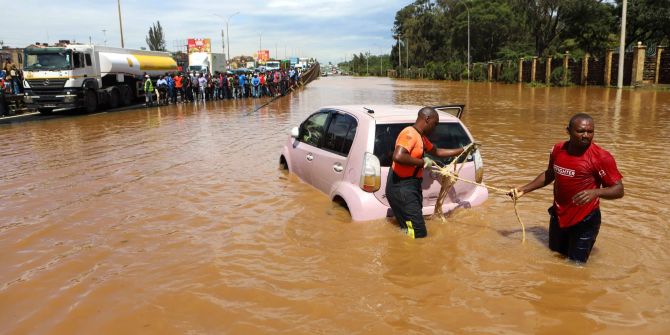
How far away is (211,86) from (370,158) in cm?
2538

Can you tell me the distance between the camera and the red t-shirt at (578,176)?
3.82m

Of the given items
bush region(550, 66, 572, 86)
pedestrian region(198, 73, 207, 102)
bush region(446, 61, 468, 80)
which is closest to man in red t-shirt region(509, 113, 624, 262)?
pedestrian region(198, 73, 207, 102)

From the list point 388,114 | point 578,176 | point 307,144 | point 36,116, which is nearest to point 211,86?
point 36,116

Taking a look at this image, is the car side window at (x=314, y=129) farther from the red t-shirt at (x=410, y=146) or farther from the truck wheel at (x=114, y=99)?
the truck wheel at (x=114, y=99)

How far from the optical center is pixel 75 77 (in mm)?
20781

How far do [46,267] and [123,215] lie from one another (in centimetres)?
165

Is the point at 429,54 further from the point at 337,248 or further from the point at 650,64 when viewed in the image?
the point at 337,248

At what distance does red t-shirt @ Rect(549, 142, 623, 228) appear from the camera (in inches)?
150

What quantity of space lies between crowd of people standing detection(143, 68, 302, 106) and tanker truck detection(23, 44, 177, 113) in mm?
1454

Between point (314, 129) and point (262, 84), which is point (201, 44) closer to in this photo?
point (262, 84)

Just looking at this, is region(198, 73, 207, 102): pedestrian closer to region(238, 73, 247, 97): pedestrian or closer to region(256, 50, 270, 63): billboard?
region(238, 73, 247, 97): pedestrian

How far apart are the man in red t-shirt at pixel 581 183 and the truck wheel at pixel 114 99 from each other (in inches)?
917

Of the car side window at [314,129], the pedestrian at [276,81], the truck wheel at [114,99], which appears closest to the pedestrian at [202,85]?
the truck wheel at [114,99]

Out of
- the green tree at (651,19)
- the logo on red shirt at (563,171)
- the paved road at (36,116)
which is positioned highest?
the green tree at (651,19)
